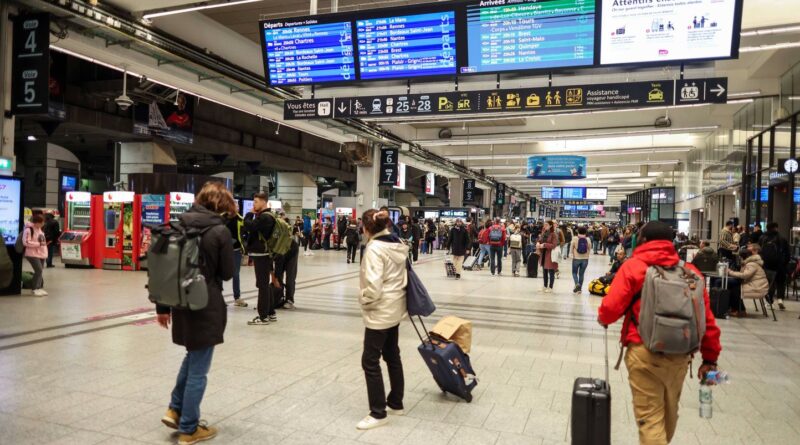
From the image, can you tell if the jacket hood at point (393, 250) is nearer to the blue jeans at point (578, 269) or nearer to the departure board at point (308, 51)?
the departure board at point (308, 51)

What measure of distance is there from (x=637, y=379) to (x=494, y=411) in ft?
4.83

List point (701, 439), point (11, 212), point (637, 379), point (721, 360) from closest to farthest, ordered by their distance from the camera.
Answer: point (637, 379) < point (701, 439) < point (721, 360) < point (11, 212)

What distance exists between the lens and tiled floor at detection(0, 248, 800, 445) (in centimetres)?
355

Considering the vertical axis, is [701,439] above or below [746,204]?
below

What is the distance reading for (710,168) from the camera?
A: 19781 mm

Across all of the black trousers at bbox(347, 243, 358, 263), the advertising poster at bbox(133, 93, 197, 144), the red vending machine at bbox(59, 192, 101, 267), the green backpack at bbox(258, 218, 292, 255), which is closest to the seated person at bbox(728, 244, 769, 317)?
the green backpack at bbox(258, 218, 292, 255)

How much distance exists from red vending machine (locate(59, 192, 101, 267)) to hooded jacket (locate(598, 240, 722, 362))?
44.2ft

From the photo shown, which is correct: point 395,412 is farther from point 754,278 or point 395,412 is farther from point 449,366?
point 754,278

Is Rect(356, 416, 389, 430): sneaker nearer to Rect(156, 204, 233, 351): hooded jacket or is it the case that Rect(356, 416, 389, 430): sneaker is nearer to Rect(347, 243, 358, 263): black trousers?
Rect(156, 204, 233, 351): hooded jacket

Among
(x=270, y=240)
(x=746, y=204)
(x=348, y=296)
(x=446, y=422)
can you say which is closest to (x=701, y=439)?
(x=446, y=422)

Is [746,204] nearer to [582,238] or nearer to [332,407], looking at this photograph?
[582,238]

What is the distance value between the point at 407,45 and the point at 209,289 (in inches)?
221

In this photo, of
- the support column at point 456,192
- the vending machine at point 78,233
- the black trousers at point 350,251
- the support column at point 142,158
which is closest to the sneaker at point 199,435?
the vending machine at point 78,233

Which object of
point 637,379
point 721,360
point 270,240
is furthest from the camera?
point 270,240
